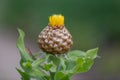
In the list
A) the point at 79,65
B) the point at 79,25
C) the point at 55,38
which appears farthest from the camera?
the point at 79,25

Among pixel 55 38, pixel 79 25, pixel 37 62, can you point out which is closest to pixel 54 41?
pixel 55 38

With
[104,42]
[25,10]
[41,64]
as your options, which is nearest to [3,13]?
[25,10]

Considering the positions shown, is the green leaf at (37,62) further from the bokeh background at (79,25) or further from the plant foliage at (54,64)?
the bokeh background at (79,25)

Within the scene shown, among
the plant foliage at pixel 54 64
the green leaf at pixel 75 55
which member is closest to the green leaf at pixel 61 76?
the plant foliage at pixel 54 64

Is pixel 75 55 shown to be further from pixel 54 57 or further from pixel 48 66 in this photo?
pixel 48 66

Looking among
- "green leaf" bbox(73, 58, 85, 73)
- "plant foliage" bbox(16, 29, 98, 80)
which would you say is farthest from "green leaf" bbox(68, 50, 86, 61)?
"green leaf" bbox(73, 58, 85, 73)

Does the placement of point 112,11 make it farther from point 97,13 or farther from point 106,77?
point 106,77
